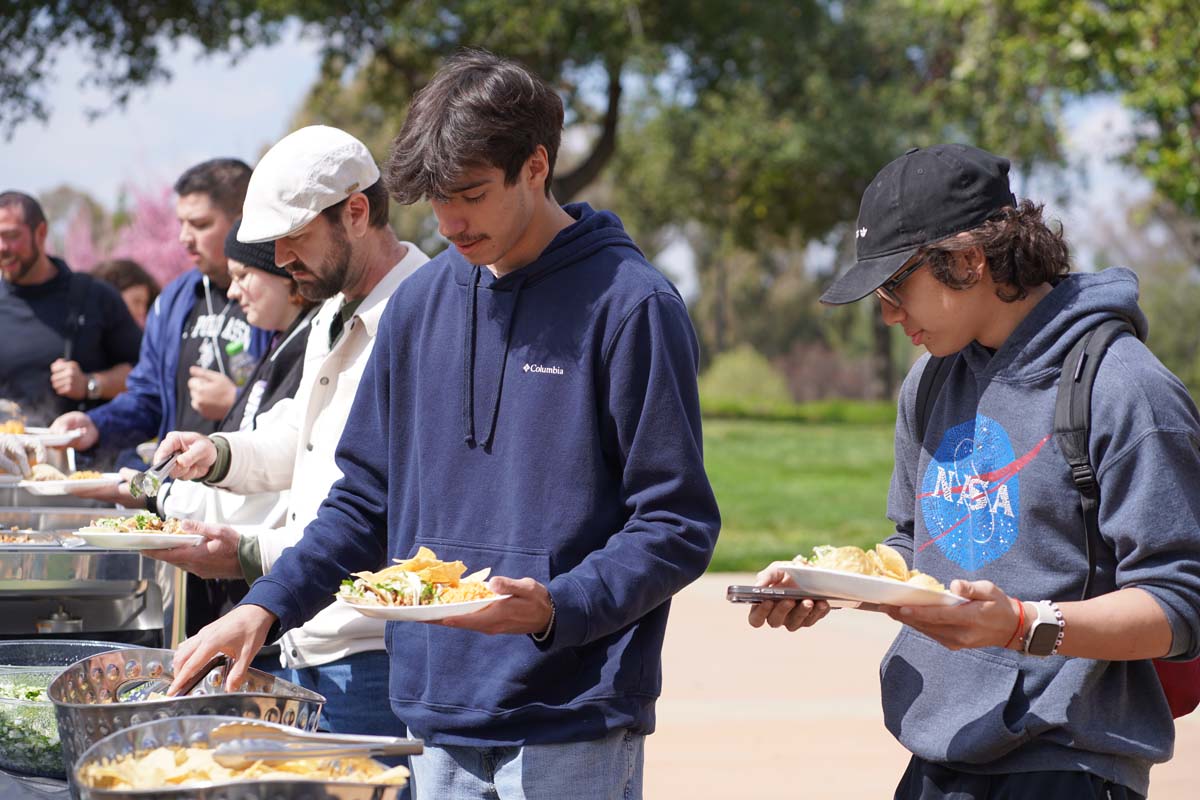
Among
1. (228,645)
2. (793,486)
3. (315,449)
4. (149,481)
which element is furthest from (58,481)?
(793,486)

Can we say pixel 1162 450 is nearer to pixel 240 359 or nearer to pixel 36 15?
pixel 240 359

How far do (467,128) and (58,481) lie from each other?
2500 mm

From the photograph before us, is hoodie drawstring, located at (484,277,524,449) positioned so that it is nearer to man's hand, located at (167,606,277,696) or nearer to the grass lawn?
man's hand, located at (167,606,277,696)

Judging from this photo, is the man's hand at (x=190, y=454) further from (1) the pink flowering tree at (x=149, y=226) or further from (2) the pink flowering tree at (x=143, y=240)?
(1) the pink flowering tree at (x=149, y=226)

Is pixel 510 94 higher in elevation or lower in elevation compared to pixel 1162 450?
higher

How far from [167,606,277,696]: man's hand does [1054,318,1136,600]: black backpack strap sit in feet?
4.51

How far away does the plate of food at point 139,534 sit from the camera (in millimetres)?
3062

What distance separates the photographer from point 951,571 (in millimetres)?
2438

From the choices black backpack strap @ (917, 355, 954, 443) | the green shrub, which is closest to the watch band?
black backpack strap @ (917, 355, 954, 443)

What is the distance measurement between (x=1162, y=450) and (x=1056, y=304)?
33 cm

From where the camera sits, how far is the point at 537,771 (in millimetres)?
2375

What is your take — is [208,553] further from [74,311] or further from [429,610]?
[74,311]

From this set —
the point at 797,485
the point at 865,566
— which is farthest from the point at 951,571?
the point at 797,485

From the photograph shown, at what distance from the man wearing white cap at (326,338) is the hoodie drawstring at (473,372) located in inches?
26.6
